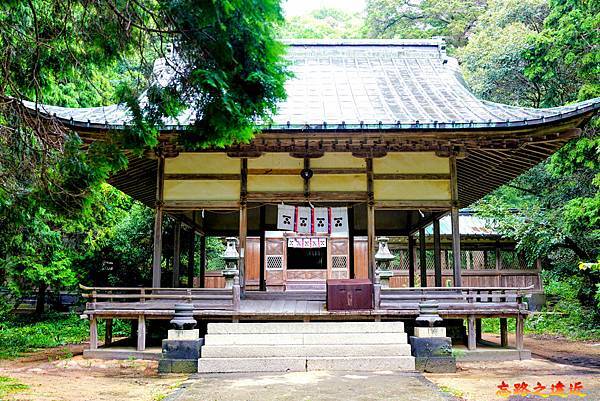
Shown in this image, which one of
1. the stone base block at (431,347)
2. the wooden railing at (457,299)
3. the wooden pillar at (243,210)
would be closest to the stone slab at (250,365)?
the stone base block at (431,347)

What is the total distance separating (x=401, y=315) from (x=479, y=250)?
12.9m

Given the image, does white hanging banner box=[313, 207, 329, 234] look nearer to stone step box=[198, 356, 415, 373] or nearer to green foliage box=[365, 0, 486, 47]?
stone step box=[198, 356, 415, 373]

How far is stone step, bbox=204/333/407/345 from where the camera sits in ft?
31.6

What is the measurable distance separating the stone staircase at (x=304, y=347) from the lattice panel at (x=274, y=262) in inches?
347

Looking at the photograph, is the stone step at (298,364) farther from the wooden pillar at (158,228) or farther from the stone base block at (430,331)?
the wooden pillar at (158,228)

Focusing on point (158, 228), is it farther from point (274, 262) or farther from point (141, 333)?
point (274, 262)

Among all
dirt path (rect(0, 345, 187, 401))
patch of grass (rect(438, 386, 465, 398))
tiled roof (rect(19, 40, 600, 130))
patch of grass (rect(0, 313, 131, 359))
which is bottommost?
patch of grass (rect(0, 313, 131, 359))

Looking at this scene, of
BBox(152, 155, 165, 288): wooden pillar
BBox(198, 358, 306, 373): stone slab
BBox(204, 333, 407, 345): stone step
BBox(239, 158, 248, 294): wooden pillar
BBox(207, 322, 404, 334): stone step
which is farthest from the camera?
BBox(239, 158, 248, 294): wooden pillar

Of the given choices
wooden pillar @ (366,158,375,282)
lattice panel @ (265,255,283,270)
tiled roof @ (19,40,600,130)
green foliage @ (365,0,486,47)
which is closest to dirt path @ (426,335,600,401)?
wooden pillar @ (366,158,375,282)

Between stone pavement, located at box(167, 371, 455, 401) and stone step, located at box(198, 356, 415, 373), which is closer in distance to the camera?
stone pavement, located at box(167, 371, 455, 401)

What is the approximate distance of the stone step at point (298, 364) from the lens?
9.04 m

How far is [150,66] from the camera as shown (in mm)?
5902

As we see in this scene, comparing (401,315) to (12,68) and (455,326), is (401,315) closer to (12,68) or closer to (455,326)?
(455,326)

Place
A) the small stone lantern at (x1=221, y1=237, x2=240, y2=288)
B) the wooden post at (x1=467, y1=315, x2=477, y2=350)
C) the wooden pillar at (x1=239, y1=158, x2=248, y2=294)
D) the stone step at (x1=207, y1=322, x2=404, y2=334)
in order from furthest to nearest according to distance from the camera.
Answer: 1. the wooden pillar at (x1=239, y1=158, x2=248, y2=294)
2. the small stone lantern at (x1=221, y1=237, x2=240, y2=288)
3. the wooden post at (x1=467, y1=315, x2=477, y2=350)
4. the stone step at (x1=207, y1=322, x2=404, y2=334)
